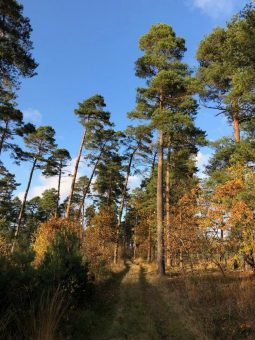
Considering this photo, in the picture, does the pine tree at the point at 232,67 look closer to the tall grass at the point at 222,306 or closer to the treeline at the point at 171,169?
the treeline at the point at 171,169

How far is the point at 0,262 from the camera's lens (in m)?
6.81

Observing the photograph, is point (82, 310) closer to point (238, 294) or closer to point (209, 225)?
point (238, 294)

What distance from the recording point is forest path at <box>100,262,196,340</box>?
7.74 metres

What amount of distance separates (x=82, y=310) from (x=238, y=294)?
4971mm

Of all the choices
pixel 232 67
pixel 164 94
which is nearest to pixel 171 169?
pixel 164 94

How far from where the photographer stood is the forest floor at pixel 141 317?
7.75 metres

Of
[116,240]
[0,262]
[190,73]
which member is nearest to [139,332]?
[0,262]

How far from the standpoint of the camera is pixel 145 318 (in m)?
9.20

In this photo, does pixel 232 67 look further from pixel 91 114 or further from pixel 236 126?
pixel 91 114

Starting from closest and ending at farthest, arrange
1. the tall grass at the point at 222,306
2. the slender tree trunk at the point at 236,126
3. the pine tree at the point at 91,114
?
the tall grass at the point at 222,306 < the slender tree trunk at the point at 236,126 < the pine tree at the point at 91,114

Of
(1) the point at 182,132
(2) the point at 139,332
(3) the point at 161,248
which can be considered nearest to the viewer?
(2) the point at 139,332

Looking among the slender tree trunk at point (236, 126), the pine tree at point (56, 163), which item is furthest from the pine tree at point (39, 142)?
the slender tree trunk at point (236, 126)

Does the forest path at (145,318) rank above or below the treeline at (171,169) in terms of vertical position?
below

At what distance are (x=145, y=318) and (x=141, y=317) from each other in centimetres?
21
